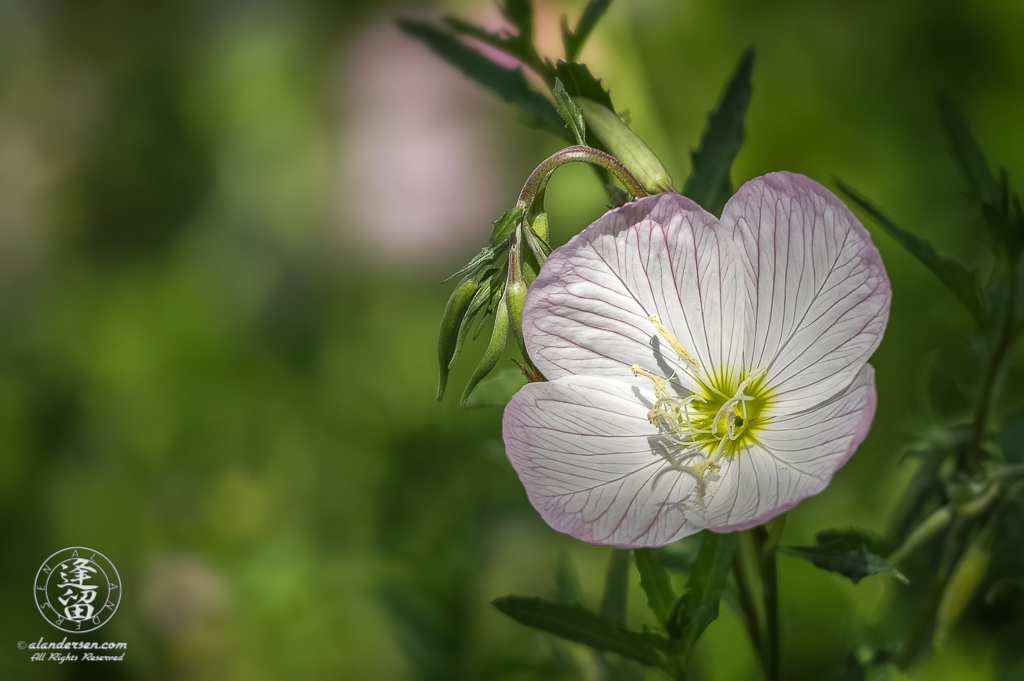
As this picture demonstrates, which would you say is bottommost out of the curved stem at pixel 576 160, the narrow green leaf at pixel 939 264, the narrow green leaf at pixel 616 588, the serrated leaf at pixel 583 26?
the narrow green leaf at pixel 616 588

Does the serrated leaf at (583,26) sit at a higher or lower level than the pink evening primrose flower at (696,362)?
higher

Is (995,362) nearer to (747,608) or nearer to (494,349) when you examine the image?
(747,608)

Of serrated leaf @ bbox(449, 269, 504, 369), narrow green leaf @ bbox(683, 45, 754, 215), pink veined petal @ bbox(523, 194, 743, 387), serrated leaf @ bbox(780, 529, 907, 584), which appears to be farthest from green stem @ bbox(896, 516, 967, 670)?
serrated leaf @ bbox(449, 269, 504, 369)

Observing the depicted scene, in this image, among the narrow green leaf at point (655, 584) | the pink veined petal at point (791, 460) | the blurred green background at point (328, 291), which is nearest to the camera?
the pink veined petal at point (791, 460)

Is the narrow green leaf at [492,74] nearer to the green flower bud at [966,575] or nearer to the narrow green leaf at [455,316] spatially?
the narrow green leaf at [455,316]

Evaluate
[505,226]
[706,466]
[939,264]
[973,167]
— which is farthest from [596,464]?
[973,167]

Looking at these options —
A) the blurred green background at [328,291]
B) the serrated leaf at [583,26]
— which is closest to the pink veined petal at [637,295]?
the serrated leaf at [583,26]

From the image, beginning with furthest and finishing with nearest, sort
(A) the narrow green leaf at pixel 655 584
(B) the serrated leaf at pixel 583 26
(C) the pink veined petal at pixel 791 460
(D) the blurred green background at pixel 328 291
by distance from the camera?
1. (D) the blurred green background at pixel 328 291
2. (B) the serrated leaf at pixel 583 26
3. (A) the narrow green leaf at pixel 655 584
4. (C) the pink veined petal at pixel 791 460
